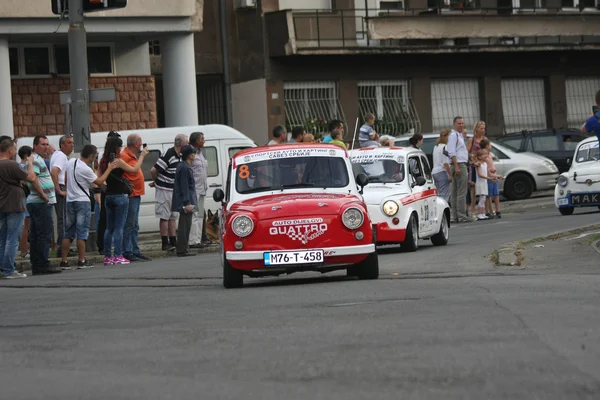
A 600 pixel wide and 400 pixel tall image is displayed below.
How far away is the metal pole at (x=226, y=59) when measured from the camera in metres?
39.8

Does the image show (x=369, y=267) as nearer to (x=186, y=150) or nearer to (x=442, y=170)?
(x=186, y=150)

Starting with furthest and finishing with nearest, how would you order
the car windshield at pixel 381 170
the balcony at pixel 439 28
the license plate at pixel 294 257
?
the balcony at pixel 439 28 → the car windshield at pixel 381 170 → the license plate at pixel 294 257

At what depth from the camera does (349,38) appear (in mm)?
40312

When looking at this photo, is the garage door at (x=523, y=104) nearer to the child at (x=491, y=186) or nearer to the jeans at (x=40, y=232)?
the child at (x=491, y=186)

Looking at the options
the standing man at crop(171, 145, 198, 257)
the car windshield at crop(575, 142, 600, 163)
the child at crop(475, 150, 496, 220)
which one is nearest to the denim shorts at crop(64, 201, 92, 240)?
the standing man at crop(171, 145, 198, 257)

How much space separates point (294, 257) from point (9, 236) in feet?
19.0

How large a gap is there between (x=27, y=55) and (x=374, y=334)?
26.1 meters

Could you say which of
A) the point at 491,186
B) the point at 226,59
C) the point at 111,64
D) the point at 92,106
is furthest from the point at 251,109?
the point at 491,186

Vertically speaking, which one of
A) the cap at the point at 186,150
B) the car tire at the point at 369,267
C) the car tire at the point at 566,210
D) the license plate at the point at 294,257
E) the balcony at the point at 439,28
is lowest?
the car tire at the point at 369,267

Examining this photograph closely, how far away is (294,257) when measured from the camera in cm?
1469

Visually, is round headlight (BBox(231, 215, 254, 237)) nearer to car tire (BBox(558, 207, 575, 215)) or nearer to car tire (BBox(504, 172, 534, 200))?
car tire (BBox(558, 207, 575, 215))

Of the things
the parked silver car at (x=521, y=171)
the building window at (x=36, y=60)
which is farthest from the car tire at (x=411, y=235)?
the building window at (x=36, y=60)

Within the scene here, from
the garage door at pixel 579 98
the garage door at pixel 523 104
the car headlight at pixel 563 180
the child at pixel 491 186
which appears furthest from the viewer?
the garage door at pixel 579 98

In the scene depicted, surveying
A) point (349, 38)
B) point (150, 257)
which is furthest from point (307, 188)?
point (349, 38)
